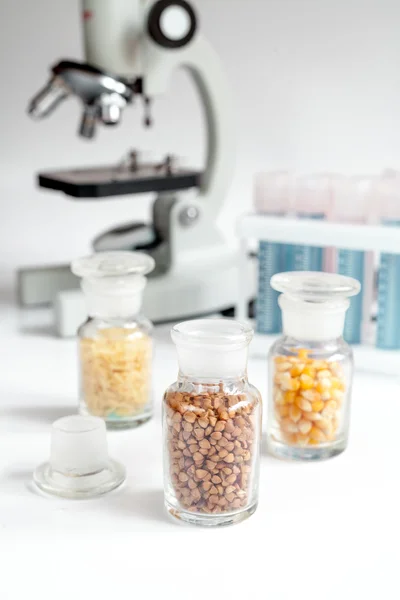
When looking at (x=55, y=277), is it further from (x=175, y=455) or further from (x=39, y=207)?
(x=175, y=455)

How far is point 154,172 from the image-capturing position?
1819 millimetres

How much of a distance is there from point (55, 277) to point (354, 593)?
1165 mm

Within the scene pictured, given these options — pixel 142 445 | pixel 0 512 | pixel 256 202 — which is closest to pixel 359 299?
pixel 256 202

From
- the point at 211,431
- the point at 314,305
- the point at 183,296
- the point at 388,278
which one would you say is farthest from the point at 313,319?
the point at 183,296

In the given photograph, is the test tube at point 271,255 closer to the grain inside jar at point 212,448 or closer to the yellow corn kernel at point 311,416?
the yellow corn kernel at point 311,416

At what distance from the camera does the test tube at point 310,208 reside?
1523mm

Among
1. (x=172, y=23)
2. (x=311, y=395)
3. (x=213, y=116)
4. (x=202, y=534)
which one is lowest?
(x=202, y=534)

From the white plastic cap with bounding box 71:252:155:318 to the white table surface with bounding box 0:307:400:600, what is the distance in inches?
6.5

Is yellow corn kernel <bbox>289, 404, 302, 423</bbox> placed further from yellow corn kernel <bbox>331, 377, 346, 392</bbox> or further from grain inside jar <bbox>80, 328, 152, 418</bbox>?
grain inside jar <bbox>80, 328, 152, 418</bbox>

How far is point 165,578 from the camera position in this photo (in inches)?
35.1

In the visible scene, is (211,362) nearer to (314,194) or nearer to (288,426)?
(288,426)

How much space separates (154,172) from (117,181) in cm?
15

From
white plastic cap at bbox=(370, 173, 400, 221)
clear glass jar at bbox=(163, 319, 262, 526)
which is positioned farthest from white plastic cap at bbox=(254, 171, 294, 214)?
clear glass jar at bbox=(163, 319, 262, 526)

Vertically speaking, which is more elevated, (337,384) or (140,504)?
(337,384)
